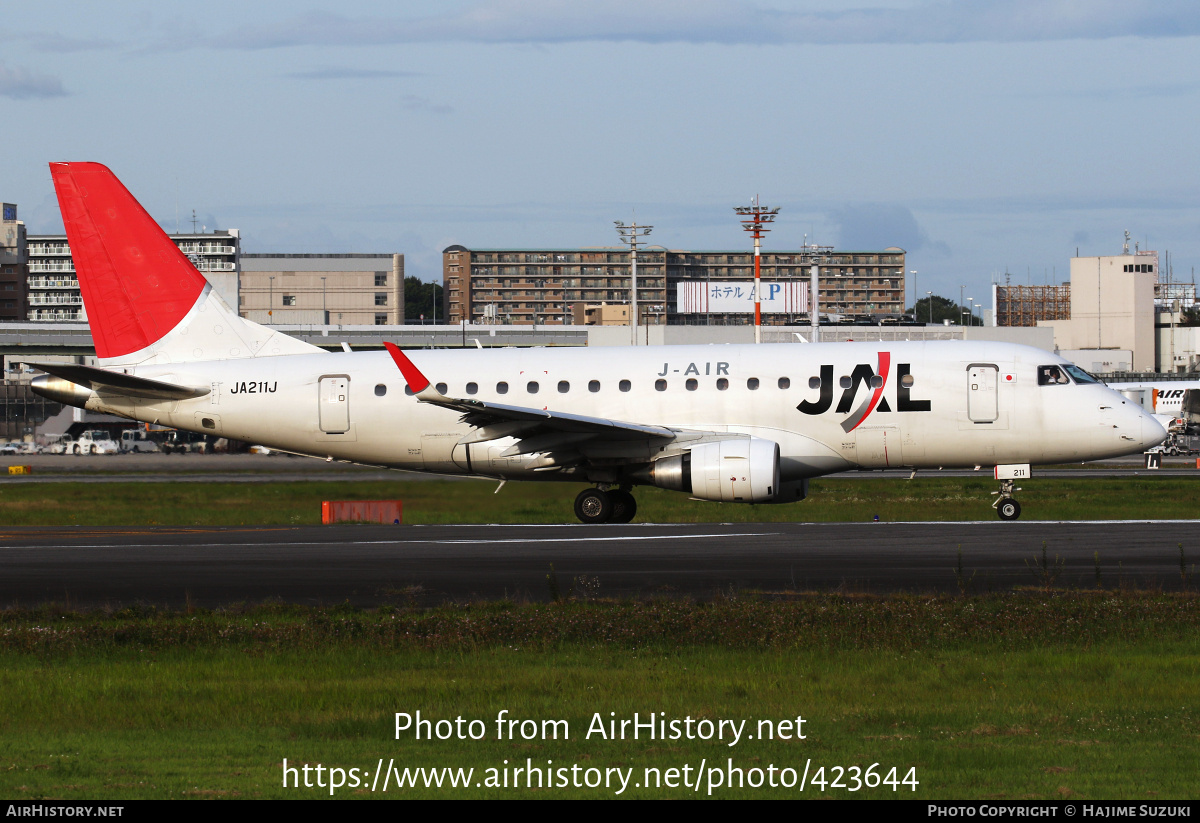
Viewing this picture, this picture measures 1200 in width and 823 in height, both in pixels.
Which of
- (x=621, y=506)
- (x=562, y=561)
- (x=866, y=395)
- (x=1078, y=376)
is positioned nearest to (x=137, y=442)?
(x=621, y=506)

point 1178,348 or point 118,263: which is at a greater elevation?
point 1178,348

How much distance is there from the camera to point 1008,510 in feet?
94.1

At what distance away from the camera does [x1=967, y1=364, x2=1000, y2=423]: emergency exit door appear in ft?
94.3

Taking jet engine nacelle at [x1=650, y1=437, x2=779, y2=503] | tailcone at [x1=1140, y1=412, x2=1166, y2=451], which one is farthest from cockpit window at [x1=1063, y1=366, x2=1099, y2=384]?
jet engine nacelle at [x1=650, y1=437, x2=779, y2=503]

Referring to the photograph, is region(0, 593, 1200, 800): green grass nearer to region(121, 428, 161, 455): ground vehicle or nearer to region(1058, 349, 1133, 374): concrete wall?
region(121, 428, 161, 455): ground vehicle

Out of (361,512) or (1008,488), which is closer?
(1008,488)

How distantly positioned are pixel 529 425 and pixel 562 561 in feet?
25.4

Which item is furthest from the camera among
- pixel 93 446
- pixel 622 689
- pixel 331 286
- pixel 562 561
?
pixel 331 286

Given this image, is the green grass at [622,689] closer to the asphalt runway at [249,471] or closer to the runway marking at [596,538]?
the runway marking at [596,538]

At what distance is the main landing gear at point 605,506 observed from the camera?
29891mm

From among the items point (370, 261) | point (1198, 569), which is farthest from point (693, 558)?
point (370, 261)

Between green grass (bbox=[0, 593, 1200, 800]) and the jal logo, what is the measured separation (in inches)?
487

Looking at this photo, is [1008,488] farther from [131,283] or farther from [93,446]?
[93,446]

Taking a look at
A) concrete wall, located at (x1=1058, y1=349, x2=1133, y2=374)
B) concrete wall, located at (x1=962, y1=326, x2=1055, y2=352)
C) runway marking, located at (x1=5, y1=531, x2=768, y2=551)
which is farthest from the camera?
concrete wall, located at (x1=1058, y1=349, x2=1133, y2=374)
